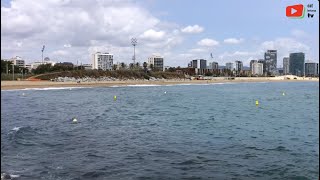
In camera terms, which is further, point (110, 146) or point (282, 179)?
point (110, 146)

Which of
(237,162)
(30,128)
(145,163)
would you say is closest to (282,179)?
(237,162)

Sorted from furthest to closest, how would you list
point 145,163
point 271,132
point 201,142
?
point 271,132, point 201,142, point 145,163

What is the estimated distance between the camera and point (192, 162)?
1842cm

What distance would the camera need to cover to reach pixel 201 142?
950 inches

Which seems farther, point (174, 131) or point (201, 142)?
point (174, 131)

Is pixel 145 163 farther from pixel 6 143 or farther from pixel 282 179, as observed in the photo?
pixel 6 143

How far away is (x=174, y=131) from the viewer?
29.5 m

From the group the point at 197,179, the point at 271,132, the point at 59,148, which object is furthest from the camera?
the point at 271,132

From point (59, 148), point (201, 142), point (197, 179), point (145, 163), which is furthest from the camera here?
point (201, 142)

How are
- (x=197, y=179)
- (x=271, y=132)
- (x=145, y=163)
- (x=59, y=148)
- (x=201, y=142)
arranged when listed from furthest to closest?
(x=271, y=132)
(x=201, y=142)
(x=59, y=148)
(x=145, y=163)
(x=197, y=179)

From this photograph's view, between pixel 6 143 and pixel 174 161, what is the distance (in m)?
10.7

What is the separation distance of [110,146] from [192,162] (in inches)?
243

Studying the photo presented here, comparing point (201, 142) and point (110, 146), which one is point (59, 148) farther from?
point (201, 142)

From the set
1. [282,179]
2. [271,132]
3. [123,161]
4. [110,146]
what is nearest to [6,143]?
[110,146]
